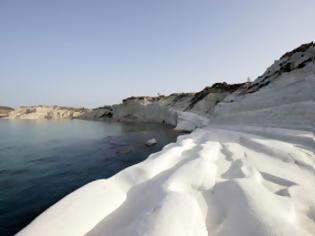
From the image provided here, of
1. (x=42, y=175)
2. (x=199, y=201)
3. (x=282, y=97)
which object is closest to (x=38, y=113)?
(x=42, y=175)

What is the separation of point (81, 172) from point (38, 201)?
14.4 feet

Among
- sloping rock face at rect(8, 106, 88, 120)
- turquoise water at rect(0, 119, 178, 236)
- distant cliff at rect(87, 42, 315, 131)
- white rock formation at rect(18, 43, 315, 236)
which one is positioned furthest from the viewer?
sloping rock face at rect(8, 106, 88, 120)

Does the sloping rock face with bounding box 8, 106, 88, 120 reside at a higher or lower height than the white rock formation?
higher

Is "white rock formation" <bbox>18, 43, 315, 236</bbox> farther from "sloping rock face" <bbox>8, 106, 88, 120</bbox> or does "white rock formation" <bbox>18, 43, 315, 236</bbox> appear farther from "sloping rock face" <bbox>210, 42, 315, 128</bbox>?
"sloping rock face" <bbox>8, 106, 88, 120</bbox>

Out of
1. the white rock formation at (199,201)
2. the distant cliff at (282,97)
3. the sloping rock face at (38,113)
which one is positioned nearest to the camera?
the white rock formation at (199,201)

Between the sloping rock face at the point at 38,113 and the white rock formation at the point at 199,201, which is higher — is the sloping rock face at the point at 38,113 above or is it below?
above

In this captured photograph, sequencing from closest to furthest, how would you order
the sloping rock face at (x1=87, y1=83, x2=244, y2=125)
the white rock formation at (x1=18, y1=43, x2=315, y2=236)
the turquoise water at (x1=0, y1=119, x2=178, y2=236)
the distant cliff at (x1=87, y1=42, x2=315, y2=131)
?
the white rock formation at (x1=18, y1=43, x2=315, y2=236), the turquoise water at (x1=0, y1=119, x2=178, y2=236), the distant cliff at (x1=87, y1=42, x2=315, y2=131), the sloping rock face at (x1=87, y1=83, x2=244, y2=125)

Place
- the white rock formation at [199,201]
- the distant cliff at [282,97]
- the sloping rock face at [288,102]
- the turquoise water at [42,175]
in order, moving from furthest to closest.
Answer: the distant cliff at [282,97] → the sloping rock face at [288,102] → the turquoise water at [42,175] → the white rock formation at [199,201]

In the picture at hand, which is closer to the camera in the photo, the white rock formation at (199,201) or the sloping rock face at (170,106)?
the white rock formation at (199,201)

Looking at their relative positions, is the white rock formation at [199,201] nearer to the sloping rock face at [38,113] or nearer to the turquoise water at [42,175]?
the turquoise water at [42,175]

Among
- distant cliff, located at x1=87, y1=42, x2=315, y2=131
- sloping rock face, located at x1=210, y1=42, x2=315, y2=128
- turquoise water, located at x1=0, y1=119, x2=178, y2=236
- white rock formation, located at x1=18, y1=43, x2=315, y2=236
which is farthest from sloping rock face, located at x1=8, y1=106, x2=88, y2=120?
white rock formation, located at x1=18, y1=43, x2=315, y2=236

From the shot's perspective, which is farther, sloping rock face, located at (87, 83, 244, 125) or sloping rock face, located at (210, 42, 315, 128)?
sloping rock face, located at (87, 83, 244, 125)

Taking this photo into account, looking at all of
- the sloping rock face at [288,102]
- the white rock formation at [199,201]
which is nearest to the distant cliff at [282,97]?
the sloping rock face at [288,102]

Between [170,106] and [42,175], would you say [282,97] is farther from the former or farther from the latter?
[170,106]
